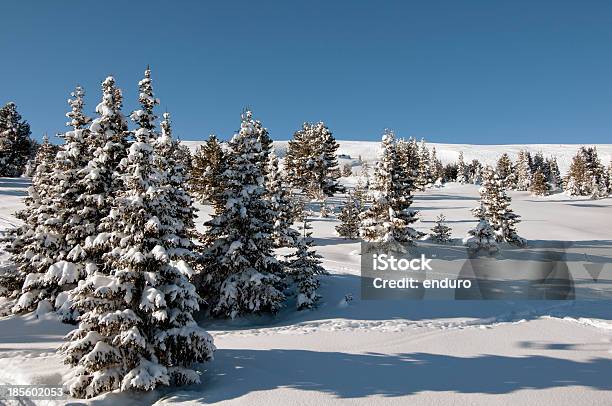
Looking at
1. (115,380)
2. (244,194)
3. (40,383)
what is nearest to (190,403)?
(115,380)

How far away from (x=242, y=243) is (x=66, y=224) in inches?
340

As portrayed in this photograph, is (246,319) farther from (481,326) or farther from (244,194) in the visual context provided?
(481,326)

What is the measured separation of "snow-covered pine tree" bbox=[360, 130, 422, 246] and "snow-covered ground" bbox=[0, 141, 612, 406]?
6.23 m

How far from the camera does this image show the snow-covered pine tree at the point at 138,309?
479 inches

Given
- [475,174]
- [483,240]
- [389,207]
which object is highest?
[475,174]

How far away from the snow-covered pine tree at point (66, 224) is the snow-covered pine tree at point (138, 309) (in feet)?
24.7

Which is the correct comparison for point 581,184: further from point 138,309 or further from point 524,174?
point 138,309

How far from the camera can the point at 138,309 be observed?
13.1 m

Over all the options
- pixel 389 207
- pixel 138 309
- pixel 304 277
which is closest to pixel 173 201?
pixel 138 309

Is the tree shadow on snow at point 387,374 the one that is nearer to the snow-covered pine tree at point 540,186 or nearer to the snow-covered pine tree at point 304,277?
the snow-covered pine tree at point 304,277

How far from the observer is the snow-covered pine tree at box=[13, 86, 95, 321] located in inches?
781

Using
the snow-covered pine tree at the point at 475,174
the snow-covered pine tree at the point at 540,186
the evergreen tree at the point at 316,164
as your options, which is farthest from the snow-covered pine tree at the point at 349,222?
the snow-covered pine tree at the point at 475,174

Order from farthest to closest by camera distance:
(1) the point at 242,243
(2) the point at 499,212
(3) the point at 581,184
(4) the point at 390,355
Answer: (3) the point at 581,184, (2) the point at 499,212, (1) the point at 242,243, (4) the point at 390,355

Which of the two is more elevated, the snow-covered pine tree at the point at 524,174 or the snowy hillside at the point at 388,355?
the snow-covered pine tree at the point at 524,174
